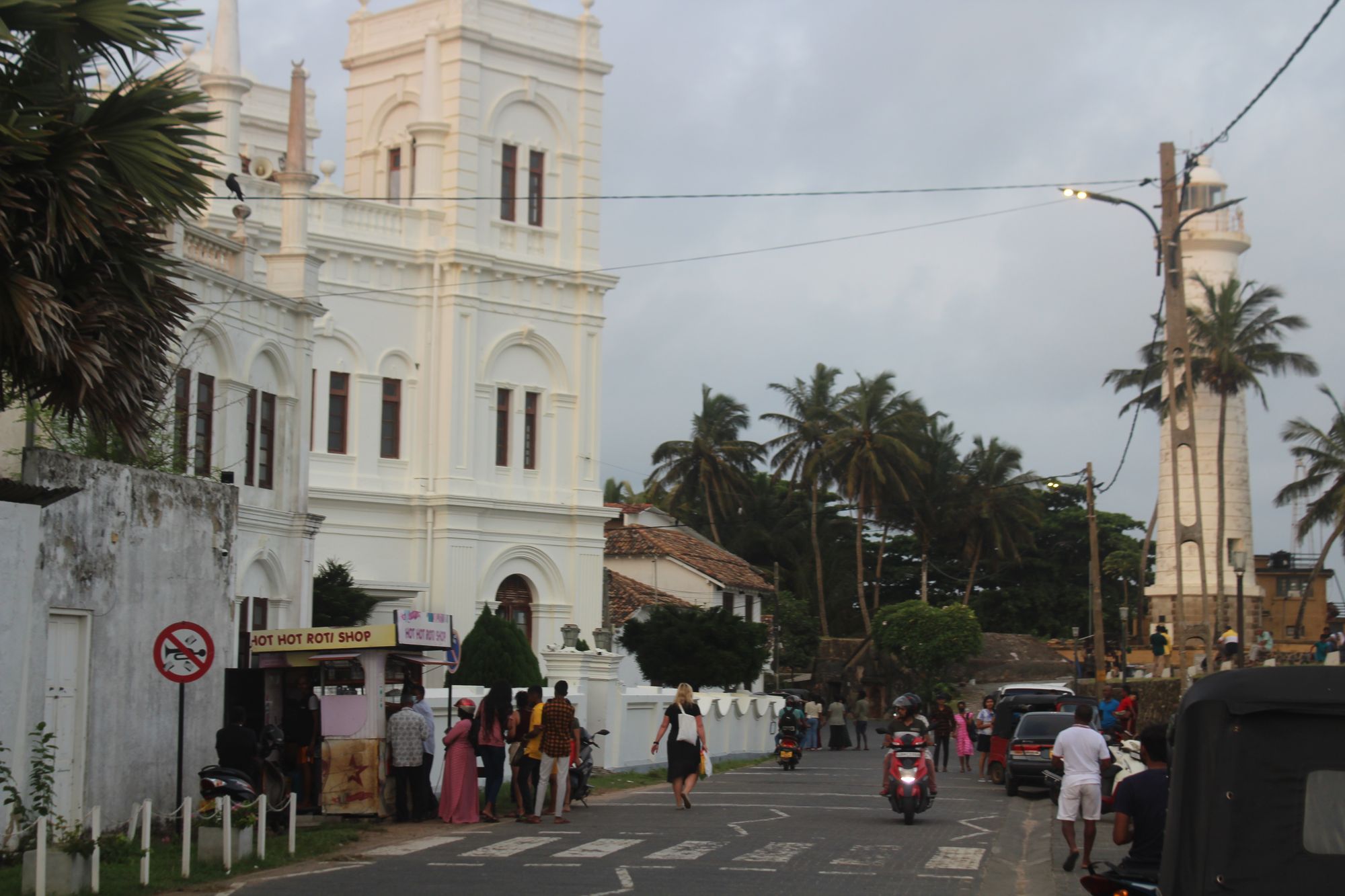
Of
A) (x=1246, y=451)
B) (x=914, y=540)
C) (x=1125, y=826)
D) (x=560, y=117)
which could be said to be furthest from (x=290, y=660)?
(x=914, y=540)

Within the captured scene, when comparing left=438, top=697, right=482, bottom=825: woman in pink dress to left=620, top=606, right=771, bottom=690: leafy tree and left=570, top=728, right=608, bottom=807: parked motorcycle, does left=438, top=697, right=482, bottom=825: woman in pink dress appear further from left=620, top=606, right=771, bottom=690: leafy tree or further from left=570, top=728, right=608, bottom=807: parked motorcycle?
left=620, top=606, right=771, bottom=690: leafy tree

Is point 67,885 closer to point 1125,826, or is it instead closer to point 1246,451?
point 1125,826

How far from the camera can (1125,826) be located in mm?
10844

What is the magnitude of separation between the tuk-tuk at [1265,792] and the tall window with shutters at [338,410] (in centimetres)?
3950

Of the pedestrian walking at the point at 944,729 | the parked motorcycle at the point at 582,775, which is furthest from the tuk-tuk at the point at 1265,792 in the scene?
the pedestrian walking at the point at 944,729

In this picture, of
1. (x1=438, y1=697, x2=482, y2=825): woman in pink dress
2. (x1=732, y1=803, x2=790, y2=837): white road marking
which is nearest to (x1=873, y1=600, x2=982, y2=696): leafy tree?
(x1=732, y1=803, x2=790, y2=837): white road marking

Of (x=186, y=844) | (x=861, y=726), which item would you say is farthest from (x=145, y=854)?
(x=861, y=726)

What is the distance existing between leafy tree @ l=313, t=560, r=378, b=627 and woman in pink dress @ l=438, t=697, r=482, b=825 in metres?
19.7

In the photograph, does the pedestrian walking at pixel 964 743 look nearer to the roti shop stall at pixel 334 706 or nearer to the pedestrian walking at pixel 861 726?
the pedestrian walking at pixel 861 726

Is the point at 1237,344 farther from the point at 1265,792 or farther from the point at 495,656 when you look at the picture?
the point at 1265,792

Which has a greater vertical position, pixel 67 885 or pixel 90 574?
pixel 90 574

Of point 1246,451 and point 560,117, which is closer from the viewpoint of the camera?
point 560,117

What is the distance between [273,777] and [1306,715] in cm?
1344

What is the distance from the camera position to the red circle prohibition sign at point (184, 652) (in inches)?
589
